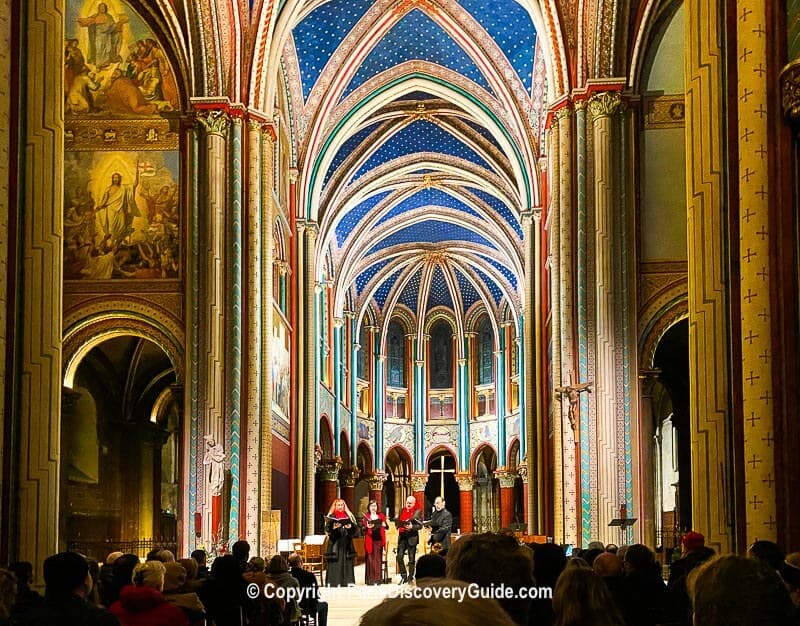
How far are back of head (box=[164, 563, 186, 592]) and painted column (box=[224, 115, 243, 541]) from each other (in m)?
12.8

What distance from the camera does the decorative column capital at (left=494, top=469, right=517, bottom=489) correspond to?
44.3 metres

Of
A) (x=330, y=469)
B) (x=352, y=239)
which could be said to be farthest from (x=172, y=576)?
(x=352, y=239)

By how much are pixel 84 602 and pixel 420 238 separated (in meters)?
39.2

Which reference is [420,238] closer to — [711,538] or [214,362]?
[214,362]

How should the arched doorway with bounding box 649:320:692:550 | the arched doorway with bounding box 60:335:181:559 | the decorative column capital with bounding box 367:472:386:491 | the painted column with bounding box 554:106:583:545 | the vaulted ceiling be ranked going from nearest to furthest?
the painted column with bounding box 554:106:583:545, the arched doorway with bounding box 649:320:692:550, the arched doorway with bounding box 60:335:181:559, the vaulted ceiling, the decorative column capital with bounding box 367:472:386:491

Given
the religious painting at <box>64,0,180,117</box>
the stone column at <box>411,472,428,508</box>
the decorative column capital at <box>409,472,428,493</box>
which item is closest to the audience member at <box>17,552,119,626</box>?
the religious painting at <box>64,0,180,117</box>

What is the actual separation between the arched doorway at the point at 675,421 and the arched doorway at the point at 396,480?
2077 centimetres

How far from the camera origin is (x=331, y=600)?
18078 mm

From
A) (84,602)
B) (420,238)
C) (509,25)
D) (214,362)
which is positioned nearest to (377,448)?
(420,238)

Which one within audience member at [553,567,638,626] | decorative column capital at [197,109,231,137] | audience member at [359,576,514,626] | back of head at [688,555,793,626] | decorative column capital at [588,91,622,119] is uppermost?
decorative column capital at [197,109,231,137]

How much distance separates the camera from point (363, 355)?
47.0 metres

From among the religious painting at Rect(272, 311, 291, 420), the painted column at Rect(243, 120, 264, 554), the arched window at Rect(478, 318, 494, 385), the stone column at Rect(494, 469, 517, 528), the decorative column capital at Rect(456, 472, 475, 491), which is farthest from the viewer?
the arched window at Rect(478, 318, 494, 385)

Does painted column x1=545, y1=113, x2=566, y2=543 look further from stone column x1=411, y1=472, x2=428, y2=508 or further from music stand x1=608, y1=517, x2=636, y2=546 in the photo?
stone column x1=411, y1=472, x2=428, y2=508

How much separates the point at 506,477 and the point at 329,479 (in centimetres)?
823
